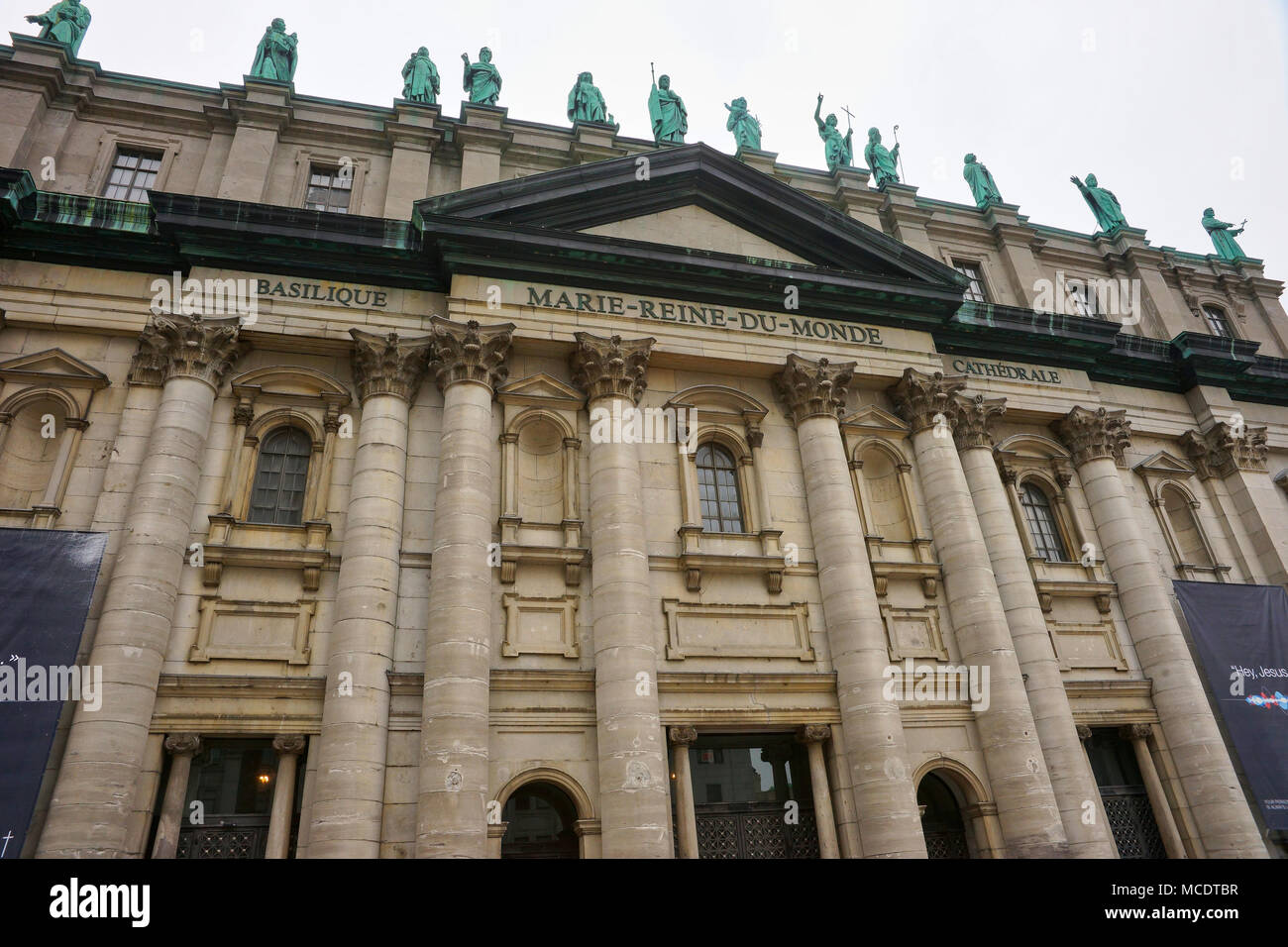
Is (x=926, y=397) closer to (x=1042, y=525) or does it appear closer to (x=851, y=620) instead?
(x=1042, y=525)

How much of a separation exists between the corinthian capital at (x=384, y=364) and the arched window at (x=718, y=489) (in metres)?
7.35

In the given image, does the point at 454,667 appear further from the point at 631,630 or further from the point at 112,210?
the point at 112,210

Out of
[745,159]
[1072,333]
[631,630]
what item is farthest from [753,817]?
[745,159]

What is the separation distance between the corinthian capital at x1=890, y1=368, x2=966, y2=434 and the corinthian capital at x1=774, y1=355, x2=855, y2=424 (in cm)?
206

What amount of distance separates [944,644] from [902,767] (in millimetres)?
3806

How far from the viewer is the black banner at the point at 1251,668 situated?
18.7m

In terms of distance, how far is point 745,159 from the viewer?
25.9 meters

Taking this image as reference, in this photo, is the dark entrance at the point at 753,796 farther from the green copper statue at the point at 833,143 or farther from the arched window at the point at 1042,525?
the green copper statue at the point at 833,143

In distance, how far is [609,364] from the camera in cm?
1880

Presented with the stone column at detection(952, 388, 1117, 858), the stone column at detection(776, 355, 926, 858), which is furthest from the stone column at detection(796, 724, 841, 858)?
the stone column at detection(952, 388, 1117, 858)

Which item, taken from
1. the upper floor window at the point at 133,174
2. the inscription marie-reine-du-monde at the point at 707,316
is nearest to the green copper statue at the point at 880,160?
the inscription marie-reine-du-monde at the point at 707,316

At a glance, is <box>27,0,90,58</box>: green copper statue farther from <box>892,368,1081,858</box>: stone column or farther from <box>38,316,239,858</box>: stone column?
<box>892,368,1081,858</box>: stone column

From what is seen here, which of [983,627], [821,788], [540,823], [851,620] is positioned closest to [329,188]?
[540,823]
